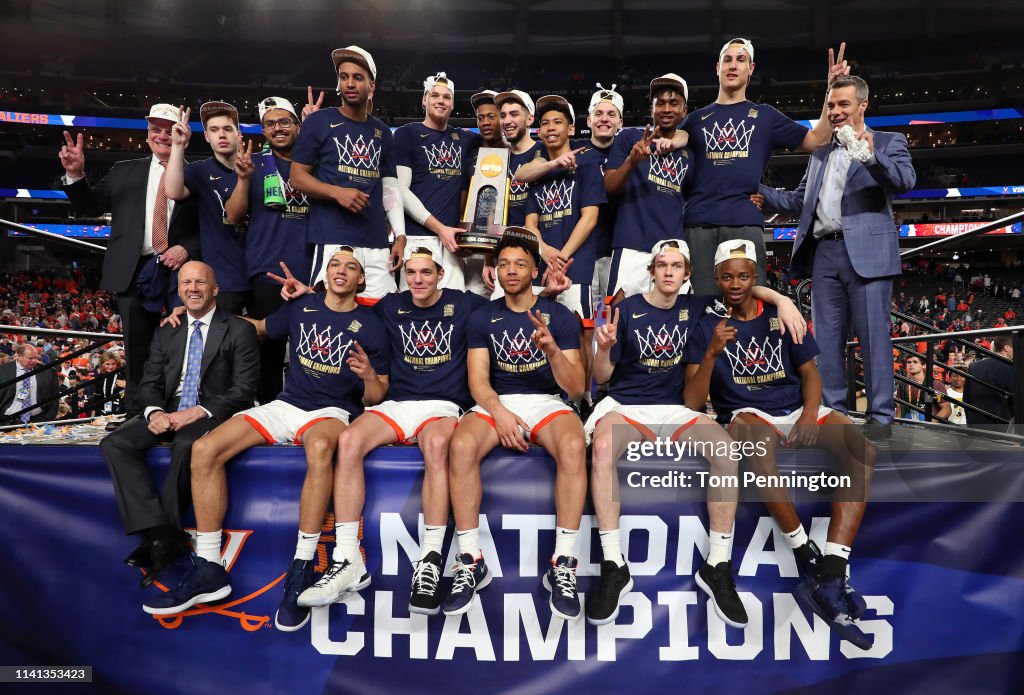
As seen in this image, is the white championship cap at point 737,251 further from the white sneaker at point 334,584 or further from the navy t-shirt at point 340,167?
the white sneaker at point 334,584

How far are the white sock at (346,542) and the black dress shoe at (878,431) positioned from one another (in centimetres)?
269

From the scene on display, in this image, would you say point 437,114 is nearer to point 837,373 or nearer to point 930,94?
point 837,373

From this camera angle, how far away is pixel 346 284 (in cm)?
366

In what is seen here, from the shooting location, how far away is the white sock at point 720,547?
317 cm

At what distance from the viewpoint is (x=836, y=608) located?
3.04 m

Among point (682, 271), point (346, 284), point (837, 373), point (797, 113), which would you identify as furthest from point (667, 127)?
point (797, 113)

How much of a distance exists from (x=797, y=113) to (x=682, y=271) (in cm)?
2547

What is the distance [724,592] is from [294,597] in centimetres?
194

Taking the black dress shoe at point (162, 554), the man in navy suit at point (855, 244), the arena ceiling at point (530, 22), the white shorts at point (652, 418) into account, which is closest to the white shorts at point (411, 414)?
the white shorts at point (652, 418)

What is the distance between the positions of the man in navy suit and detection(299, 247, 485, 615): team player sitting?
198cm

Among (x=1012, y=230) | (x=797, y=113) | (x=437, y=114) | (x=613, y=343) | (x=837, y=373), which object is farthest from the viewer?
(x=797, y=113)

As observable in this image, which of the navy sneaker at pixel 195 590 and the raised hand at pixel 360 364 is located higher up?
the raised hand at pixel 360 364

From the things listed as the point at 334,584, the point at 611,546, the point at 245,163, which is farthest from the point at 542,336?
the point at 245,163

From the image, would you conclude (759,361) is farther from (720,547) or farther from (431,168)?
(431,168)
